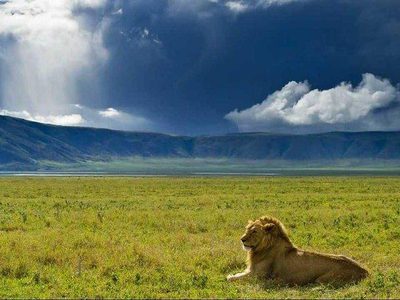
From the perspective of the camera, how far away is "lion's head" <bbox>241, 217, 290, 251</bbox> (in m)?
13.3

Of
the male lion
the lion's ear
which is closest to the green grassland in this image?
the male lion

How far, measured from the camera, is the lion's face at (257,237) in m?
13.3

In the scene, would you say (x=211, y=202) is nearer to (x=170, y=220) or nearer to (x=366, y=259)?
(x=170, y=220)

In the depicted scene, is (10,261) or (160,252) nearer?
(10,261)

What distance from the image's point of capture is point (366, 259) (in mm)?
17000

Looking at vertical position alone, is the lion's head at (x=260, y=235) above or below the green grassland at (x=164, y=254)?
above

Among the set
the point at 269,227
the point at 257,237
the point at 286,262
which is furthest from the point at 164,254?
the point at 286,262

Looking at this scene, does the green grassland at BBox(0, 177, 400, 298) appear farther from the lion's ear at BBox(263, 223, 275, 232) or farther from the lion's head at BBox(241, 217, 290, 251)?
the lion's ear at BBox(263, 223, 275, 232)

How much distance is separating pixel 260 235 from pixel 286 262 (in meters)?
0.86

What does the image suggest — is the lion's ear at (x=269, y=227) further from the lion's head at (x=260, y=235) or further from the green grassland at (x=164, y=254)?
the green grassland at (x=164, y=254)

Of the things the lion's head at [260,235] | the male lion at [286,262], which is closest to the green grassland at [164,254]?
the male lion at [286,262]

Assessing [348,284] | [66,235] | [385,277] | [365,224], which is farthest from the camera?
[365,224]

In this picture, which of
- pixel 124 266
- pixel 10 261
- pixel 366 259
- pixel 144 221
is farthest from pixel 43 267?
pixel 144 221

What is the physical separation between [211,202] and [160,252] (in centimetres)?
2696
